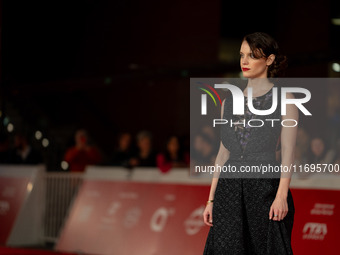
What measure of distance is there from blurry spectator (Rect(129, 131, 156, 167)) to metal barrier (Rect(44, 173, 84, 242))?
3.24 ft

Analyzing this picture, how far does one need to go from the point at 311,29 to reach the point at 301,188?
9412 millimetres

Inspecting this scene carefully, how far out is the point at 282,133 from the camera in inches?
144

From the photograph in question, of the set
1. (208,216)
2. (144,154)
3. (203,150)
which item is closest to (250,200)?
(208,216)

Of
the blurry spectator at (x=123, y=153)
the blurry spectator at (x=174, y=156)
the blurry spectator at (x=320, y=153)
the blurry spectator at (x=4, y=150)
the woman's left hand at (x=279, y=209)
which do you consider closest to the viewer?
the woman's left hand at (x=279, y=209)

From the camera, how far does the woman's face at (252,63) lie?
3.71 m

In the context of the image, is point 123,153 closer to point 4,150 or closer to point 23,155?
point 23,155

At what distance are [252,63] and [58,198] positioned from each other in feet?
21.8

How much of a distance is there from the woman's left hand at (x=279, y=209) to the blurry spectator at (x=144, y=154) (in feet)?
17.7

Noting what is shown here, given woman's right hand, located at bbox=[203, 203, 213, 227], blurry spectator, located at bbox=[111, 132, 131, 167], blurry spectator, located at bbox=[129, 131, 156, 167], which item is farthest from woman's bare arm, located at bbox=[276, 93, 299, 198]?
blurry spectator, located at bbox=[111, 132, 131, 167]

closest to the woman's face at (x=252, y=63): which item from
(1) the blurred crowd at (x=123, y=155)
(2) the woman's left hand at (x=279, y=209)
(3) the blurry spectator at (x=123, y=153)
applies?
(2) the woman's left hand at (x=279, y=209)

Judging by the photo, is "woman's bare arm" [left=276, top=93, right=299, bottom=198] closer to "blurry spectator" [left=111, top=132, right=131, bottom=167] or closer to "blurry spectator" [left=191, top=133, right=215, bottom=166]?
"blurry spectator" [left=191, top=133, right=215, bottom=166]

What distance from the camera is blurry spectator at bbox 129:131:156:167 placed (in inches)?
353

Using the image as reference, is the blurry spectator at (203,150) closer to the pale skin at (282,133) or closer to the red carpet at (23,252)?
the red carpet at (23,252)

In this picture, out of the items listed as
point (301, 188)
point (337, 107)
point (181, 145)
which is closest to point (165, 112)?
point (337, 107)
